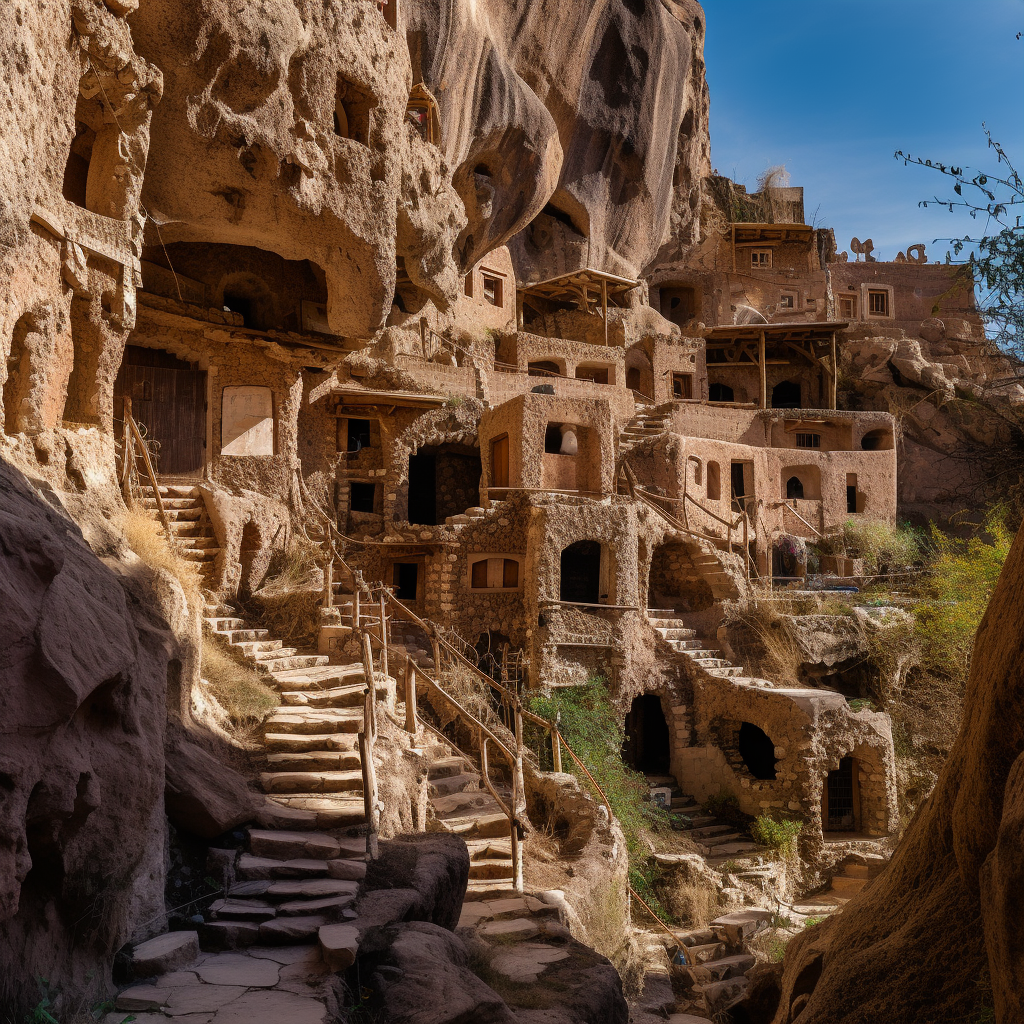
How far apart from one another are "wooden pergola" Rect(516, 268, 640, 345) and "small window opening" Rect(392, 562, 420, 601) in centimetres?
1304

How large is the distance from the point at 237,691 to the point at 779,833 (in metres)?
11.9

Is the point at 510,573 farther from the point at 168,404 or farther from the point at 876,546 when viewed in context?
the point at 876,546

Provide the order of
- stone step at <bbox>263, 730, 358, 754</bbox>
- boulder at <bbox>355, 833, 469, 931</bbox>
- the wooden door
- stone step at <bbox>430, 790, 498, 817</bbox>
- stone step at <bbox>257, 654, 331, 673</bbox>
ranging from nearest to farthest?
boulder at <bbox>355, 833, 469, 931</bbox>, stone step at <bbox>263, 730, 358, 754</bbox>, stone step at <bbox>430, 790, 498, 817</bbox>, stone step at <bbox>257, 654, 331, 673</bbox>, the wooden door

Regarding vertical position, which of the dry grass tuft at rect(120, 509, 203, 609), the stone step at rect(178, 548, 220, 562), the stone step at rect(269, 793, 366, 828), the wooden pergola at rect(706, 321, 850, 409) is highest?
the wooden pergola at rect(706, 321, 850, 409)

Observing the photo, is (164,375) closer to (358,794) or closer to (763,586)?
(358,794)

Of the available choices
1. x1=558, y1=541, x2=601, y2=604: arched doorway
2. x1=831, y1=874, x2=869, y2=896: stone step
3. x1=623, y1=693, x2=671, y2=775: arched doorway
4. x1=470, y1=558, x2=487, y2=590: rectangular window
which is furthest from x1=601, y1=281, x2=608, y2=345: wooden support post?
x1=831, y1=874, x2=869, y2=896: stone step

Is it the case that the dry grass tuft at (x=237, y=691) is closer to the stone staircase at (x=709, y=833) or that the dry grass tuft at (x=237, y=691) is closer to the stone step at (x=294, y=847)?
the stone step at (x=294, y=847)

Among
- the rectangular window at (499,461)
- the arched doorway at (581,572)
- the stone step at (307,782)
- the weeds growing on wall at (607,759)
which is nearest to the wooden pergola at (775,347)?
the arched doorway at (581,572)

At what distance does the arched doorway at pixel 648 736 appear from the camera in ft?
69.9

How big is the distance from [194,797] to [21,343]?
5.90 meters

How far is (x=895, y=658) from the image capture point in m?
21.2

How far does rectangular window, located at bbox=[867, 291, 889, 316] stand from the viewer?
137 feet

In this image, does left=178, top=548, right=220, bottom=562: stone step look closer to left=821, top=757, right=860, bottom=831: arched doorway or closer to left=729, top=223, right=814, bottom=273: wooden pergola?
left=821, top=757, right=860, bottom=831: arched doorway

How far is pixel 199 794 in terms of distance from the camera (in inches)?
276
